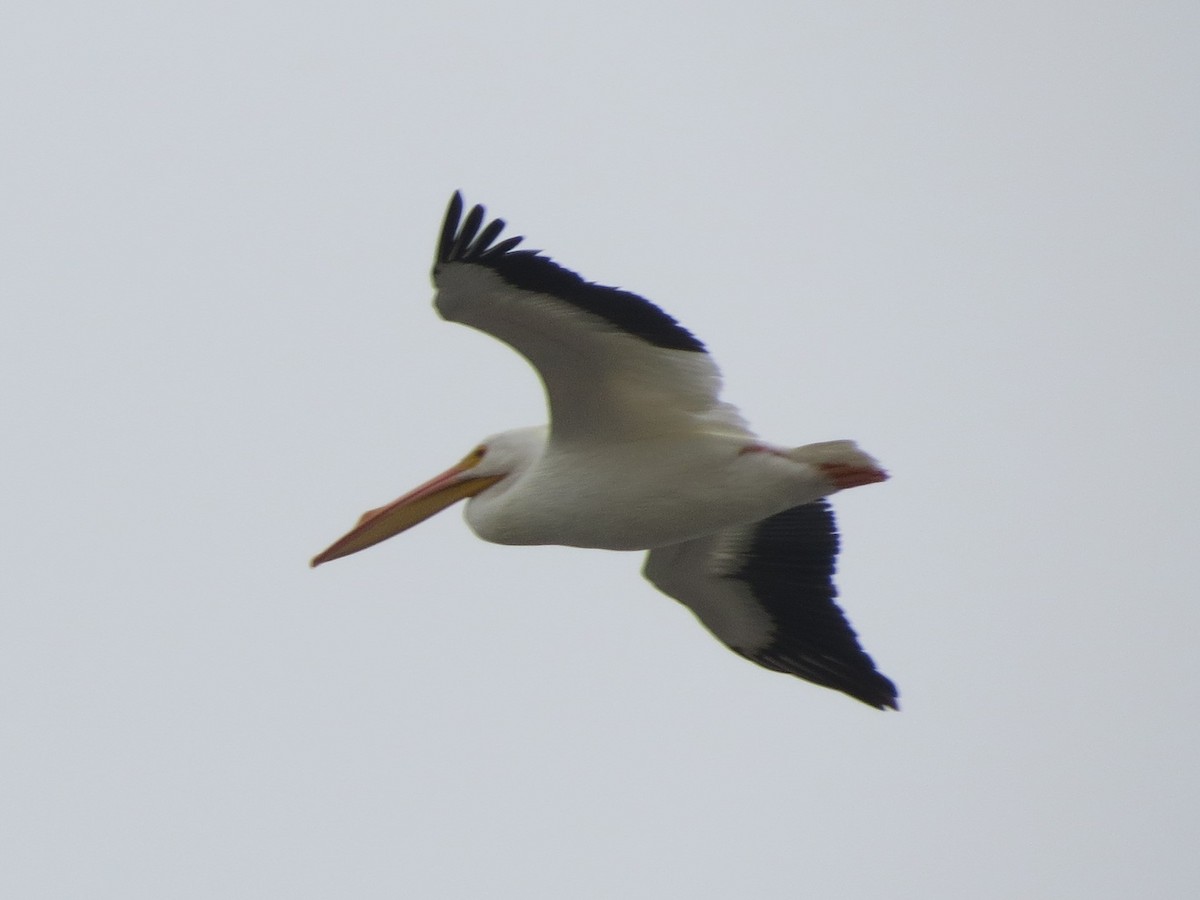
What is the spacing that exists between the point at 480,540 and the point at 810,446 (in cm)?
163

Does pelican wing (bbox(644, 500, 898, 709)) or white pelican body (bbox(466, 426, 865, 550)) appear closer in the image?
white pelican body (bbox(466, 426, 865, 550))

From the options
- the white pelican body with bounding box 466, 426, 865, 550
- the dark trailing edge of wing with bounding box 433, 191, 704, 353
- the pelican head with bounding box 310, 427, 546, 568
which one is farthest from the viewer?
the pelican head with bounding box 310, 427, 546, 568

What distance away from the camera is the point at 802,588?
9.09 metres

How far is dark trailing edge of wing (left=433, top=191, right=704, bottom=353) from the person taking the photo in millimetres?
7145

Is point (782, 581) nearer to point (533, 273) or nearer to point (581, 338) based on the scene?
point (581, 338)

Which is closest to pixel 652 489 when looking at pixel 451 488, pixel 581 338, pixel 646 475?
pixel 646 475

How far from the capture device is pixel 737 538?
907 cm

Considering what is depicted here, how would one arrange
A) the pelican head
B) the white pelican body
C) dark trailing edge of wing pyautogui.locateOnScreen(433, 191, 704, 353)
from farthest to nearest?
Result: the pelican head < the white pelican body < dark trailing edge of wing pyautogui.locateOnScreen(433, 191, 704, 353)

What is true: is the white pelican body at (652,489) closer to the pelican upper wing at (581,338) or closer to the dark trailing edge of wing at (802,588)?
the pelican upper wing at (581,338)

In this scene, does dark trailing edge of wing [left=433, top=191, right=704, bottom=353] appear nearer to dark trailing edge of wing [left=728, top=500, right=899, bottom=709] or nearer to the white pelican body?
the white pelican body

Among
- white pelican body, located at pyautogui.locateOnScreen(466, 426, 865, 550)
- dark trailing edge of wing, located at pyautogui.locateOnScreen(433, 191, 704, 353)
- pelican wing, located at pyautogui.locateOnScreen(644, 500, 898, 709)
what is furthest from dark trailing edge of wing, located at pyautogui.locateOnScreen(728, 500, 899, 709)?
dark trailing edge of wing, located at pyautogui.locateOnScreen(433, 191, 704, 353)

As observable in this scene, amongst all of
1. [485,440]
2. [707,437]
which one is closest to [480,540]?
[485,440]

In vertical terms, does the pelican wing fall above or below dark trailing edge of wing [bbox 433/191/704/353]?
below

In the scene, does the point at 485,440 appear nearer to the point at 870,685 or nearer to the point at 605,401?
the point at 605,401
